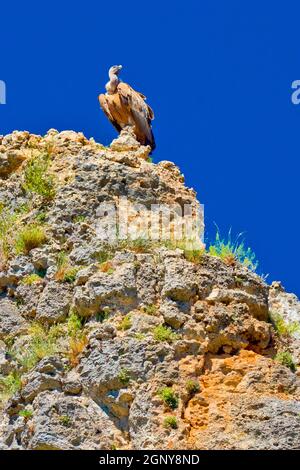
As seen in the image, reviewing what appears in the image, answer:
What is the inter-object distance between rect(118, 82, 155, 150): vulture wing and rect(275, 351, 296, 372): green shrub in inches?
295

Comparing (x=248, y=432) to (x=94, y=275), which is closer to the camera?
(x=248, y=432)

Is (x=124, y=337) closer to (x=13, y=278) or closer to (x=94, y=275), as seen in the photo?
(x=94, y=275)

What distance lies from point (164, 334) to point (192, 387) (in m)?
0.81

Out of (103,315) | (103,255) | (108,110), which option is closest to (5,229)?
(103,255)

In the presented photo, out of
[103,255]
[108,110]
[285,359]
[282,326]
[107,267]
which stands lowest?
[285,359]

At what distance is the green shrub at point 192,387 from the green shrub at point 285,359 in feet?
4.87

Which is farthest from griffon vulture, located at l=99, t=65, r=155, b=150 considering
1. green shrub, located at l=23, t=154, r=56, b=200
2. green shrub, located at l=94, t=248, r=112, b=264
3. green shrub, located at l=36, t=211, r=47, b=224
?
green shrub, located at l=94, t=248, r=112, b=264

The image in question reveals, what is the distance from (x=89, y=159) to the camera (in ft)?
65.1

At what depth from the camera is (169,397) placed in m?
15.1

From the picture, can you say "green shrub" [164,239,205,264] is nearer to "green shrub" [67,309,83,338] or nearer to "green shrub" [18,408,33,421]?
"green shrub" [67,309,83,338]

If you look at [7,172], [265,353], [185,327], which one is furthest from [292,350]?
[7,172]

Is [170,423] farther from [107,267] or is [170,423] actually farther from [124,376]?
[107,267]

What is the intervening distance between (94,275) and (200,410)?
9.02 ft

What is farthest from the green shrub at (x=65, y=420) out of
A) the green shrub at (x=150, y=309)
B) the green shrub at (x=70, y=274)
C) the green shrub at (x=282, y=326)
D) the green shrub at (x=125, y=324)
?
the green shrub at (x=282, y=326)
